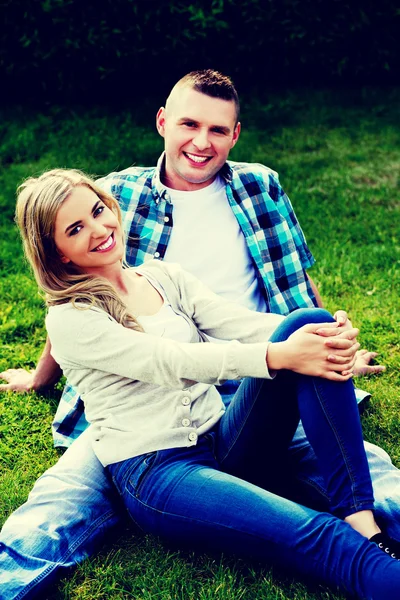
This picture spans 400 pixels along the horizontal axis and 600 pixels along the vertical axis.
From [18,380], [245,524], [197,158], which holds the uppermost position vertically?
[197,158]

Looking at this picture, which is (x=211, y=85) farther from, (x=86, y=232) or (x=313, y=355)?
(x=313, y=355)

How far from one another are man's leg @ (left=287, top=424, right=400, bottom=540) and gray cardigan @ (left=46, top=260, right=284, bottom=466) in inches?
14.7

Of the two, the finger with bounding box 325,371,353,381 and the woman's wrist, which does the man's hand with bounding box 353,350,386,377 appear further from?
the woman's wrist

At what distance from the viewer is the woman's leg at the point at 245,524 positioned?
8.47ft

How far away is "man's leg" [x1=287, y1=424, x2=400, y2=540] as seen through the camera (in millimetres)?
2969

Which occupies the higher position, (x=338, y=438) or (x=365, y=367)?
(x=338, y=438)

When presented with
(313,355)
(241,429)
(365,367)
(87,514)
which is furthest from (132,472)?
(365,367)

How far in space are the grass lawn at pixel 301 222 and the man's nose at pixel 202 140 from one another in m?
1.53

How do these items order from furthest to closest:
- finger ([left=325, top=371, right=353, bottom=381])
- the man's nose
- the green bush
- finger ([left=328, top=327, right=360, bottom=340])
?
the green bush
the man's nose
finger ([left=328, top=327, right=360, bottom=340])
finger ([left=325, top=371, right=353, bottom=381])

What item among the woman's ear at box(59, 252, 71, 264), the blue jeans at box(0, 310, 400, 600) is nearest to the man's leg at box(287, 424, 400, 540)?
the blue jeans at box(0, 310, 400, 600)

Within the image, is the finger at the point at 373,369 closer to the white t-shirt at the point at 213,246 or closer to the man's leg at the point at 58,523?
the white t-shirt at the point at 213,246

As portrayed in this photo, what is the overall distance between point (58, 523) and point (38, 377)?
125cm

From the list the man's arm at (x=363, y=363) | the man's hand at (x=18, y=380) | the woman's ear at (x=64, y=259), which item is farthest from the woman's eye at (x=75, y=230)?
the man's arm at (x=363, y=363)

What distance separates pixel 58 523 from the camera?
3010mm
